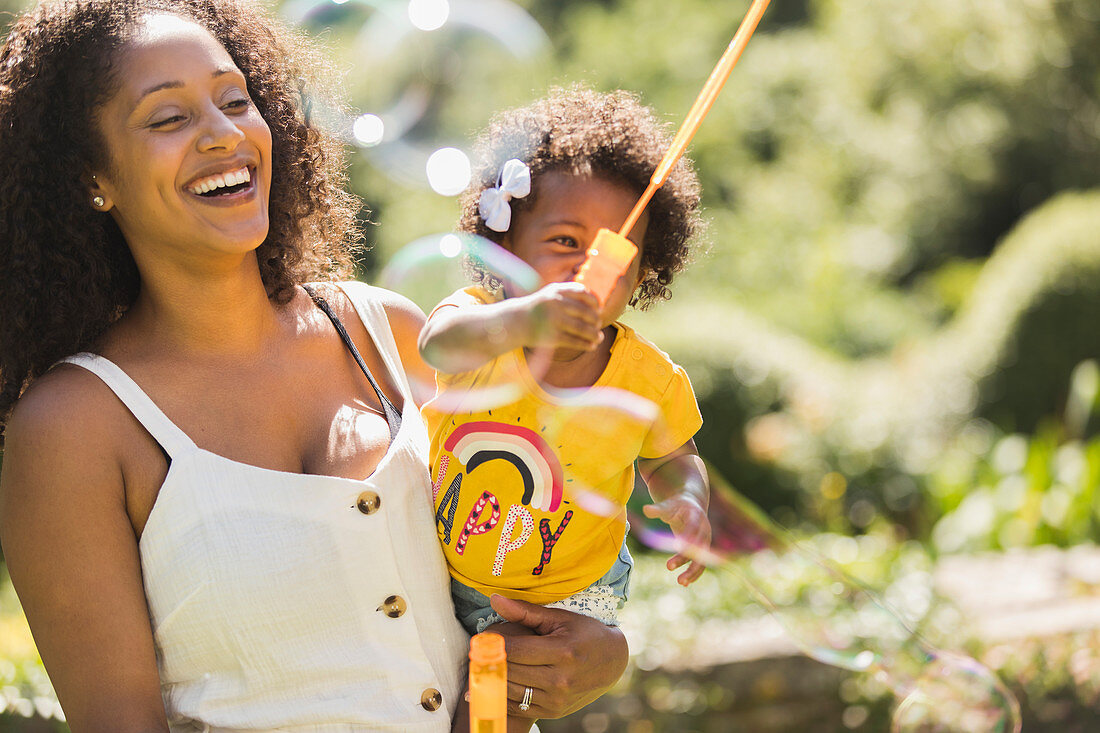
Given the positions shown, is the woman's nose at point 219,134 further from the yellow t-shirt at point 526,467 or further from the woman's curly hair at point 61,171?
the yellow t-shirt at point 526,467

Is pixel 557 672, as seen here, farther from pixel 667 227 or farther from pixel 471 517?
pixel 667 227

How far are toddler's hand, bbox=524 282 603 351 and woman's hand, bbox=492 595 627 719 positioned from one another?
1.83 ft

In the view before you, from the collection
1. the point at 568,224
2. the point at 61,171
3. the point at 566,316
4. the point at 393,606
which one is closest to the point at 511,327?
the point at 566,316

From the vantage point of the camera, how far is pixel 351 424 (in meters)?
1.81

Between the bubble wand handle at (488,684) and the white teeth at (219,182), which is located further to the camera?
the white teeth at (219,182)

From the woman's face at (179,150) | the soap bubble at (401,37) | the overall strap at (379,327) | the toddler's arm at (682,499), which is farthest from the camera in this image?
the soap bubble at (401,37)

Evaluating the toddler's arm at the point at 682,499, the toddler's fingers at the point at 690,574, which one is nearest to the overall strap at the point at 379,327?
the toddler's arm at the point at 682,499

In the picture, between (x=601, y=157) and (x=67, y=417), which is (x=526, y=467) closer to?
(x=601, y=157)

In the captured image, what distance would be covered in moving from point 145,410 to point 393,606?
47cm

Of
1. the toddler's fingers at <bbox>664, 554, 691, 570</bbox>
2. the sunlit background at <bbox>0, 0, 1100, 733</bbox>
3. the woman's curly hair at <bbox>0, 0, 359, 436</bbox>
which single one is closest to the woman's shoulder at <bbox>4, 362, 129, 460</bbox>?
the woman's curly hair at <bbox>0, 0, 359, 436</bbox>

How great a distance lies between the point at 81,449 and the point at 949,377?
6.19m

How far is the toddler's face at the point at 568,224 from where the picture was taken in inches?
65.6

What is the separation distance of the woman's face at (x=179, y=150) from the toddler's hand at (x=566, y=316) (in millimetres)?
559

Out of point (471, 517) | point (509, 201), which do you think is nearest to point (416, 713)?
point (471, 517)
